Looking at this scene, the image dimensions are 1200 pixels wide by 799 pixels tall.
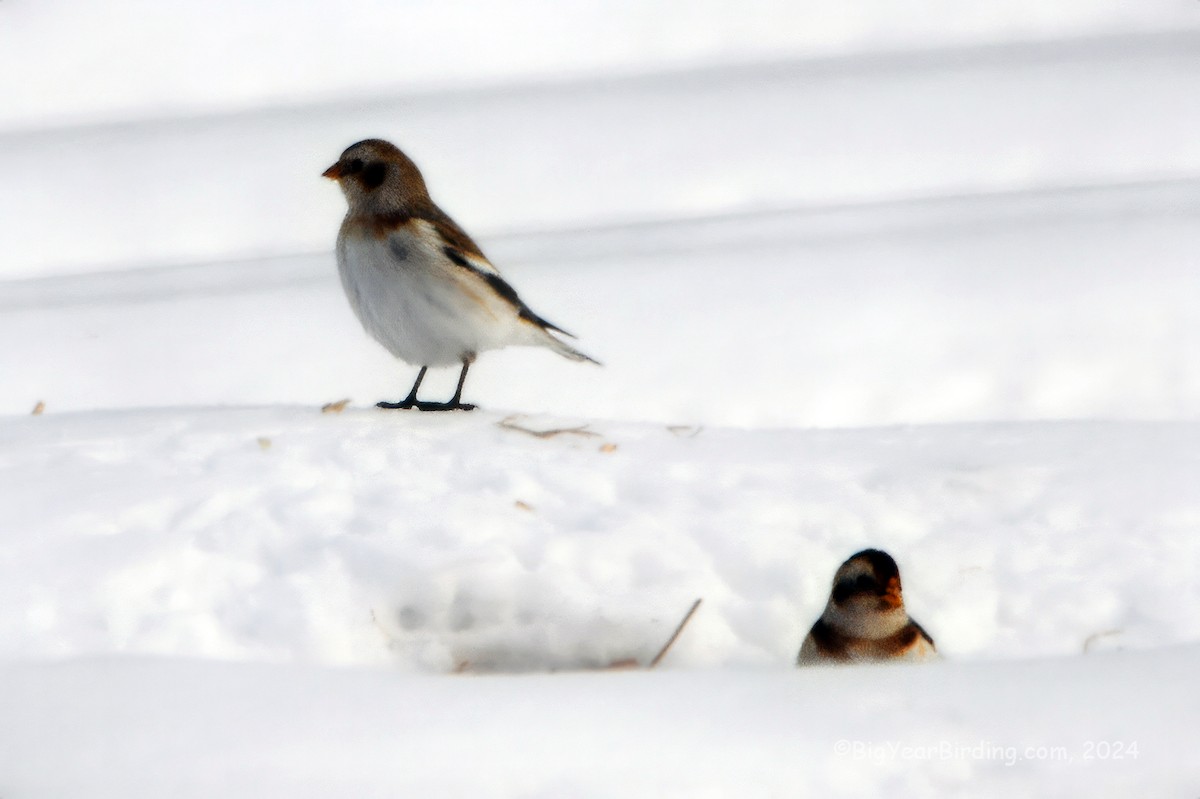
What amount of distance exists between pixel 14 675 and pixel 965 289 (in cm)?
414

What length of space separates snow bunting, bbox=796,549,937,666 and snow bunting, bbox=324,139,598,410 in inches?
41.4

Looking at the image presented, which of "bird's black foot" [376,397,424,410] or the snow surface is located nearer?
the snow surface

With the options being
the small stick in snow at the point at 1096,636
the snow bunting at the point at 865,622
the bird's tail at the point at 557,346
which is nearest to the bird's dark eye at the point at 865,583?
the snow bunting at the point at 865,622

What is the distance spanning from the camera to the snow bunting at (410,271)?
3178mm

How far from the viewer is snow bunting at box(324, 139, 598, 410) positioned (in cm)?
318

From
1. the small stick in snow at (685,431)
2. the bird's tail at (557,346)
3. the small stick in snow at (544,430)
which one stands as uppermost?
the bird's tail at (557,346)

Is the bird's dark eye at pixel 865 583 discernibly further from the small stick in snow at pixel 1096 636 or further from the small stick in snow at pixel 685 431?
the small stick in snow at pixel 685 431

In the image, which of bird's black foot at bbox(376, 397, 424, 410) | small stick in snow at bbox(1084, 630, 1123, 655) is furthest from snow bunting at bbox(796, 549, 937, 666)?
bird's black foot at bbox(376, 397, 424, 410)

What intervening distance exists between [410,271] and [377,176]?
263 millimetres

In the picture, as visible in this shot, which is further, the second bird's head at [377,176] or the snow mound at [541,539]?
the second bird's head at [377,176]

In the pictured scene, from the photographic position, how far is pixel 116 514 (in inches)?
106

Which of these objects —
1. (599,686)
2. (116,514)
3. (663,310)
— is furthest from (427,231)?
(663,310)

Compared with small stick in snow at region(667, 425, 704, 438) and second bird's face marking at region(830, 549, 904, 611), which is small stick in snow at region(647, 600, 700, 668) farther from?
small stick in snow at region(667, 425, 704, 438)

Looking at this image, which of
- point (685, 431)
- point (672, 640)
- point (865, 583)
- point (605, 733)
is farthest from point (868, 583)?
point (685, 431)
